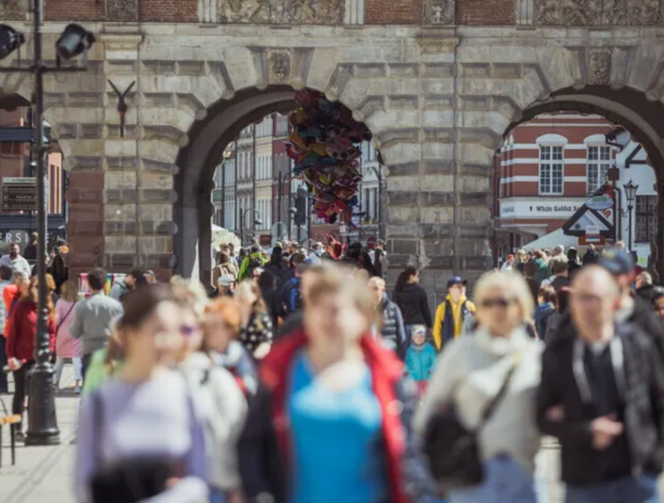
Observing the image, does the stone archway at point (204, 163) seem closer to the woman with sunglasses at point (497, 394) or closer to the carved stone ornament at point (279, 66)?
the carved stone ornament at point (279, 66)

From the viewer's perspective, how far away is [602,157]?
7706 cm

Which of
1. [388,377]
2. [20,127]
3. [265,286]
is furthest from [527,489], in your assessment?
[20,127]

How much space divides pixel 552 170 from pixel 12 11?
4760 cm

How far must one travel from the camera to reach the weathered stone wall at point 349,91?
3209cm

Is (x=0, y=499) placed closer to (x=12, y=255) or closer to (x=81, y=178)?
(x=81, y=178)

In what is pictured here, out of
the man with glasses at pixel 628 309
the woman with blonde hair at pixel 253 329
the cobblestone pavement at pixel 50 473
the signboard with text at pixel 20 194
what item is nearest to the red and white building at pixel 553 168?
the signboard with text at pixel 20 194

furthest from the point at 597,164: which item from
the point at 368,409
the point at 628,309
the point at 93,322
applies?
the point at 368,409

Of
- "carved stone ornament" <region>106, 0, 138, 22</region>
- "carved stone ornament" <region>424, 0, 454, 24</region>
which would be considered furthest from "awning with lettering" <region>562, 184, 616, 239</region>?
"carved stone ornament" <region>106, 0, 138, 22</region>

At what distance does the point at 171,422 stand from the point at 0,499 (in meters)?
7.46

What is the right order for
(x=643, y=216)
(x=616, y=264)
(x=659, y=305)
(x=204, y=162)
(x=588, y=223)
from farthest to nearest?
1. (x=643, y=216)
2. (x=588, y=223)
3. (x=204, y=162)
4. (x=659, y=305)
5. (x=616, y=264)

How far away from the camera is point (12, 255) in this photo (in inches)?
1439

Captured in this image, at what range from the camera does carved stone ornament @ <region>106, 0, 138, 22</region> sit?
3198 cm

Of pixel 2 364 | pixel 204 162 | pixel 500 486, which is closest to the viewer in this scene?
pixel 500 486

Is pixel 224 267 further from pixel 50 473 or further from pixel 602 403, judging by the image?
pixel 602 403
